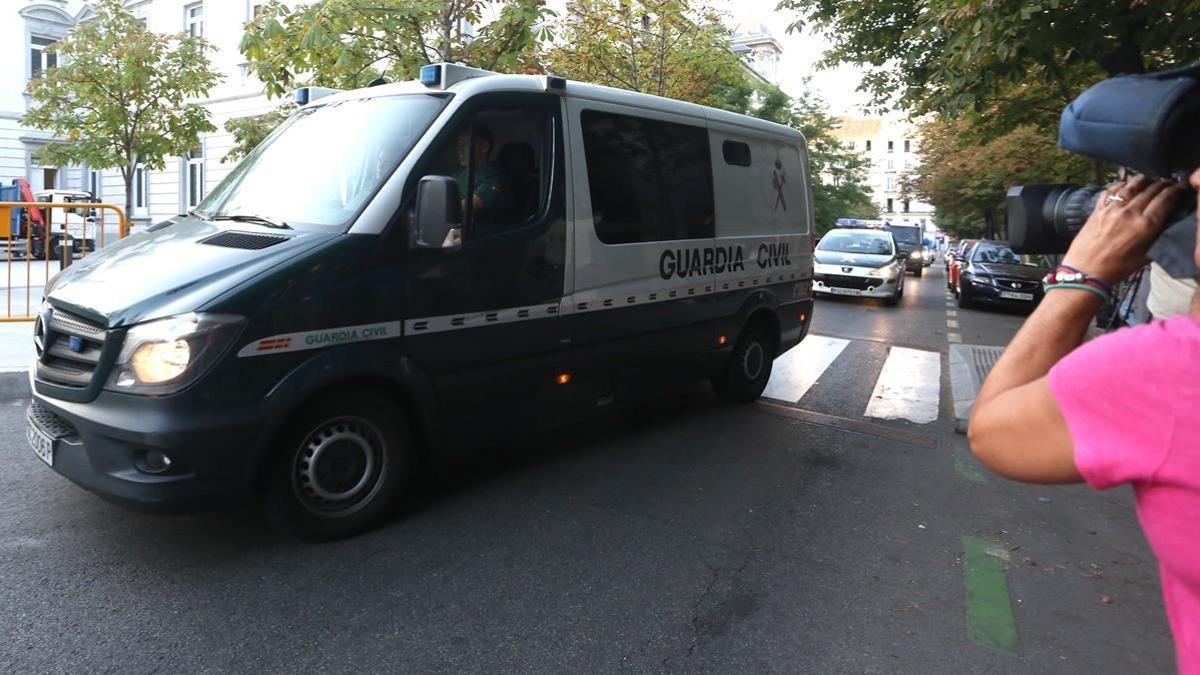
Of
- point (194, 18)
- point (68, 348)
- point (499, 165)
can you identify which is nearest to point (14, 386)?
point (68, 348)

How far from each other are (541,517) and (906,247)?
33.6m

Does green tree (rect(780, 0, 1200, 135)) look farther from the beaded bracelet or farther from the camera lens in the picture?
the beaded bracelet

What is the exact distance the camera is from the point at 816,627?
328 cm

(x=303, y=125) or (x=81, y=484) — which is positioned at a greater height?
(x=303, y=125)

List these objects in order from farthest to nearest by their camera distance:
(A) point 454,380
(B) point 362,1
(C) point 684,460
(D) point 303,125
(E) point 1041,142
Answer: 1. (E) point 1041,142
2. (B) point 362,1
3. (C) point 684,460
4. (D) point 303,125
5. (A) point 454,380

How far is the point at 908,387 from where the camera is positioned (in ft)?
28.0

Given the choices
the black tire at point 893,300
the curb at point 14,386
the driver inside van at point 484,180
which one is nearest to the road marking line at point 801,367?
the driver inside van at point 484,180

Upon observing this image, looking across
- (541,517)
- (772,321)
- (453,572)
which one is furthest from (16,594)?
(772,321)

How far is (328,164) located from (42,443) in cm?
190

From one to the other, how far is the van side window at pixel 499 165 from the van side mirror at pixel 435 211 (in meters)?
0.14

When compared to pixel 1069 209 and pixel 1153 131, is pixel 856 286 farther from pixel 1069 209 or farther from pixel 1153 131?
pixel 1153 131

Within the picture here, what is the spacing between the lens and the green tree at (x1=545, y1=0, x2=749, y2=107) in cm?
1453

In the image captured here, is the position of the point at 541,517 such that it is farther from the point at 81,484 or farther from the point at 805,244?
the point at 805,244

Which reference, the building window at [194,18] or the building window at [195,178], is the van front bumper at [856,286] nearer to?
the building window at [195,178]
